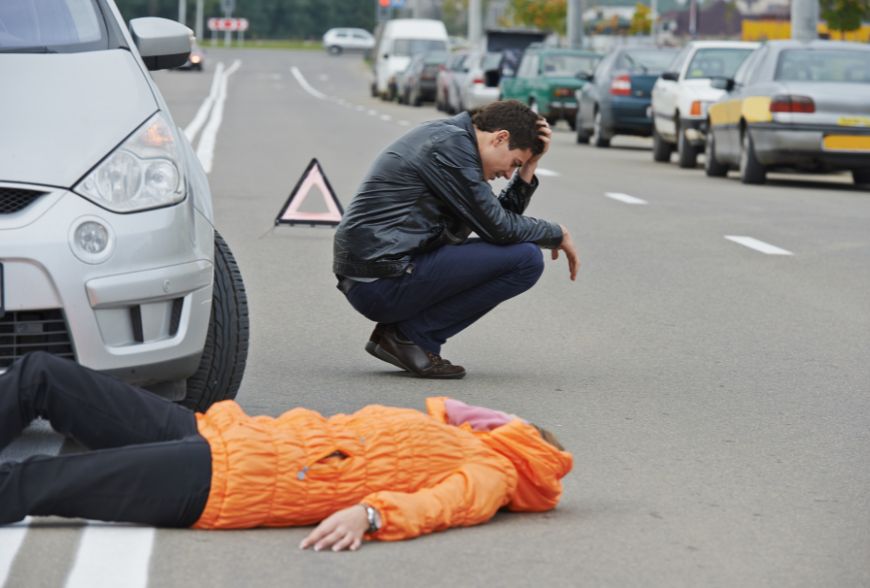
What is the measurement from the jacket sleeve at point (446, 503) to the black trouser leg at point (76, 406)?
0.58 meters

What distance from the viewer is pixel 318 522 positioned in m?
5.13

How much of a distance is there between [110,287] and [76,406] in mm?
766

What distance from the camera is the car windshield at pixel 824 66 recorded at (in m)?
20.2

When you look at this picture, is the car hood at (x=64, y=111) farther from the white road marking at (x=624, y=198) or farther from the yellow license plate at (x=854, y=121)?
the yellow license plate at (x=854, y=121)

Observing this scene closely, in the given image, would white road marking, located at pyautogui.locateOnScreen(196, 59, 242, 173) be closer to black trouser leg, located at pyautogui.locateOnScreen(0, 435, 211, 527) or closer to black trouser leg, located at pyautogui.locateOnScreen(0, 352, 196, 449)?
black trouser leg, located at pyautogui.locateOnScreen(0, 352, 196, 449)

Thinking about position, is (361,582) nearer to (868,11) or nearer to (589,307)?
(589,307)

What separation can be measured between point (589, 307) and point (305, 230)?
16.5 ft

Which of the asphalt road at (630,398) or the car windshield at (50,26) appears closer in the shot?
the asphalt road at (630,398)

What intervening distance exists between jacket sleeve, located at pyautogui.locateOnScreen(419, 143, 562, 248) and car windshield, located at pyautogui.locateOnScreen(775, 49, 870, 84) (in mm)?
12509

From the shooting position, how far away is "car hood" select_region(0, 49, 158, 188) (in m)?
5.73

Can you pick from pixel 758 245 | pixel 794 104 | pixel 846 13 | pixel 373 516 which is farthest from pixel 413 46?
pixel 373 516

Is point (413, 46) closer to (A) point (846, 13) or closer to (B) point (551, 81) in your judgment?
(A) point (846, 13)

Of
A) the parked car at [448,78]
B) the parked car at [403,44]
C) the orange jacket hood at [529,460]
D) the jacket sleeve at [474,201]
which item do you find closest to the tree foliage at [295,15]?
the parked car at [403,44]

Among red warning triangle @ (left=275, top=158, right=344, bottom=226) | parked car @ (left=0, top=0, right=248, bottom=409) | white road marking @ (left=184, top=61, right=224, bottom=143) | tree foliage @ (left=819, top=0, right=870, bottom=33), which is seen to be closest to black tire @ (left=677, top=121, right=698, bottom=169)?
white road marking @ (left=184, top=61, right=224, bottom=143)
